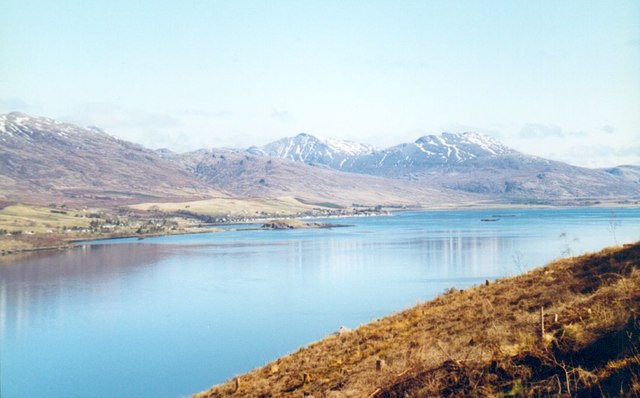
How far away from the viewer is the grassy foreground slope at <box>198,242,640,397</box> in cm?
822

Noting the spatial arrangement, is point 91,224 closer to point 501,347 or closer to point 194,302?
point 194,302

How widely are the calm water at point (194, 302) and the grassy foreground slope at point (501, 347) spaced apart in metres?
5.77

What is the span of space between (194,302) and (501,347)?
149 feet

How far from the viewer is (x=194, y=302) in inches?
2051

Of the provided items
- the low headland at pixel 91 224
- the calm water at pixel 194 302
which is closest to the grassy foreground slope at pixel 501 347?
the calm water at pixel 194 302

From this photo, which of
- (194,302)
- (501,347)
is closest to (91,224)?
(194,302)

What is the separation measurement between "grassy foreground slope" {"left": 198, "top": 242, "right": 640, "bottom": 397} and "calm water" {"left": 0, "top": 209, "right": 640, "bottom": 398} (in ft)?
18.9

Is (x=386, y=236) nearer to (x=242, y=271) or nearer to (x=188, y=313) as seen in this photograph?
(x=242, y=271)

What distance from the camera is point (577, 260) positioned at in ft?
51.7

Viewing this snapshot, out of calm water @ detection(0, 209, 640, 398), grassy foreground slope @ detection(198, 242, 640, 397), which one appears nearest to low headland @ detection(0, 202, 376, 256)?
calm water @ detection(0, 209, 640, 398)

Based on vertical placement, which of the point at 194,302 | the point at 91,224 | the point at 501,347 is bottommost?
the point at 194,302

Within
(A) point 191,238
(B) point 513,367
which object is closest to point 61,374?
(B) point 513,367

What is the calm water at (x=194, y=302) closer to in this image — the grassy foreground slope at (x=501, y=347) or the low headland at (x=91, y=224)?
→ the grassy foreground slope at (x=501, y=347)

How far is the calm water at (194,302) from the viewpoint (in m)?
32.8
